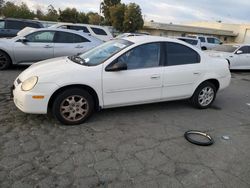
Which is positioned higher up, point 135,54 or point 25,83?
point 135,54

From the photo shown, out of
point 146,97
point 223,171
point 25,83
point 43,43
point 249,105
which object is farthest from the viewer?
point 43,43

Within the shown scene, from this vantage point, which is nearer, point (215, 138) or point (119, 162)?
point (119, 162)

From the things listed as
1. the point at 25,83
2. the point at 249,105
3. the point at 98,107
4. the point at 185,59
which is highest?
the point at 185,59

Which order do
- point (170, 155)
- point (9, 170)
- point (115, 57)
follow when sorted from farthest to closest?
point (115, 57)
point (170, 155)
point (9, 170)

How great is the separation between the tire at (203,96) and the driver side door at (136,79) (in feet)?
3.35

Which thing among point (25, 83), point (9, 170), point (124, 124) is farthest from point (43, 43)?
point (9, 170)

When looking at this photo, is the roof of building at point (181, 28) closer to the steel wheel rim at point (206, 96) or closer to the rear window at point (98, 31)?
the rear window at point (98, 31)

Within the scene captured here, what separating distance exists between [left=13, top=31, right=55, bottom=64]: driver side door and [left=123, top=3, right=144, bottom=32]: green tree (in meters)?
35.8

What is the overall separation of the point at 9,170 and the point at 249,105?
5.72 metres

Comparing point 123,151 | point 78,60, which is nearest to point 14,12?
point 78,60

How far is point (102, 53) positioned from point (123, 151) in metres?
2.10

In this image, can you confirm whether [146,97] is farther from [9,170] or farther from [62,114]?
[9,170]

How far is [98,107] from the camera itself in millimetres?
4578

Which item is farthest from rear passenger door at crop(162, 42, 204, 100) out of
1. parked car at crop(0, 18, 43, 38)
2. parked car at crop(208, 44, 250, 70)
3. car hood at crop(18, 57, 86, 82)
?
parked car at crop(0, 18, 43, 38)
